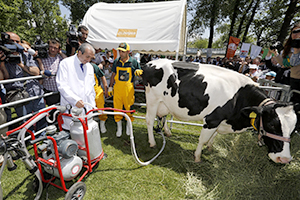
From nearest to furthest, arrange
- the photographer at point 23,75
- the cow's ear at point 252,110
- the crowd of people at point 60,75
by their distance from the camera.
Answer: the cow's ear at point 252,110 < the crowd of people at point 60,75 < the photographer at point 23,75

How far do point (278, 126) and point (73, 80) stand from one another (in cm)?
339

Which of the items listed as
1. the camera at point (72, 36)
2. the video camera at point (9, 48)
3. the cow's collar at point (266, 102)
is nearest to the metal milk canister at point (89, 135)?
the video camera at point (9, 48)

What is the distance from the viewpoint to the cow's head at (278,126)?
2090mm

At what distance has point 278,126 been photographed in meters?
2.16

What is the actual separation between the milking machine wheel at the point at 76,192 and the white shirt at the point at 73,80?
3.98 ft

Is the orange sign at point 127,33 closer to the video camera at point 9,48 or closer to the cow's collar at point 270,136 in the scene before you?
the video camera at point 9,48

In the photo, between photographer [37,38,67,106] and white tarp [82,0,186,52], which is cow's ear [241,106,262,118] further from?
photographer [37,38,67,106]

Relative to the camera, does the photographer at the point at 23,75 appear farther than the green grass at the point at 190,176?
Yes

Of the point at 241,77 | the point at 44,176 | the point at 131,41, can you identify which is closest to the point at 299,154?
the point at 241,77

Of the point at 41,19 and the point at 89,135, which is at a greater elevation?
the point at 41,19

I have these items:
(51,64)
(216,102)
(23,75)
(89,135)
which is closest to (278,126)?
(216,102)

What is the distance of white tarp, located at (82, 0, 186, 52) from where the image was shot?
5621mm

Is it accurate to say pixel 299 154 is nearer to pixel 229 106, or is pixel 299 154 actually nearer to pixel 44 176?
pixel 229 106

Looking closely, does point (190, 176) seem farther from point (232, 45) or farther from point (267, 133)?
point (232, 45)
